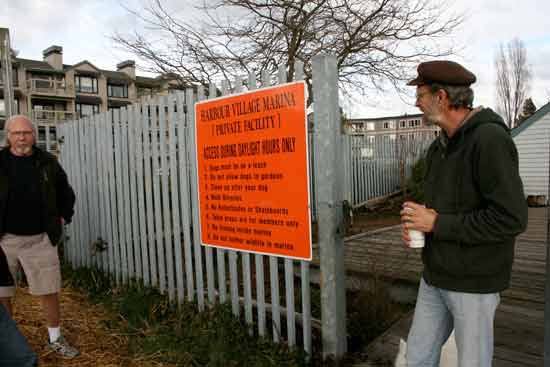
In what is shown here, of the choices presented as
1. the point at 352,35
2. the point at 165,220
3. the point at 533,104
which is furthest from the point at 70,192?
the point at 533,104

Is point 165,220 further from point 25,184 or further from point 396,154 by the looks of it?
point 396,154

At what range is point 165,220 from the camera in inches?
177

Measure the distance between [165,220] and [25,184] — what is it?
134cm

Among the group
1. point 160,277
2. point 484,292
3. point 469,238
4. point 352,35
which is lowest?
point 160,277

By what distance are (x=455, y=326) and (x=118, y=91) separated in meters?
58.7

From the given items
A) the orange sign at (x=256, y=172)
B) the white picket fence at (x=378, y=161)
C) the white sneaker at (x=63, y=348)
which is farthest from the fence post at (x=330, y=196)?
the white picket fence at (x=378, y=161)

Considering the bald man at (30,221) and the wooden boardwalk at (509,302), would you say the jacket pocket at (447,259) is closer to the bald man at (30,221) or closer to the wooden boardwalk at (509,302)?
the wooden boardwalk at (509,302)

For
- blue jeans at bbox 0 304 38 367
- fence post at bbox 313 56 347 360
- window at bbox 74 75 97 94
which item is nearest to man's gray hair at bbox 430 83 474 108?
fence post at bbox 313 56 347 360

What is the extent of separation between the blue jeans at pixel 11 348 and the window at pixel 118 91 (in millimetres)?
56378

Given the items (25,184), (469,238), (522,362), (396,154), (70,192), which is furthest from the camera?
(396,154)

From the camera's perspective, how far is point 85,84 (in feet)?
171

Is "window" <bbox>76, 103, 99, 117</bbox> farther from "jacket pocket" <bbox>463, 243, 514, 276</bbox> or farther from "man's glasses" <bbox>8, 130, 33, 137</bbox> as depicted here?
"jacket pocket" <bbox>463, 243, 514, 276</bbox>

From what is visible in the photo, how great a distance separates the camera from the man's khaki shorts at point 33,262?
361cm

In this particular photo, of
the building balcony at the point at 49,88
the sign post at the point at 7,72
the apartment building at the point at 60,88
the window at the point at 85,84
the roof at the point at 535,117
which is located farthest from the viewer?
the window at the point at 85,84
